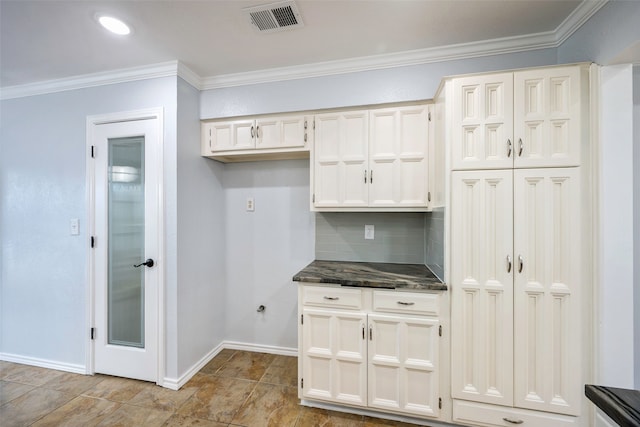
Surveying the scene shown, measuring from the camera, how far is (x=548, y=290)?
1.54m

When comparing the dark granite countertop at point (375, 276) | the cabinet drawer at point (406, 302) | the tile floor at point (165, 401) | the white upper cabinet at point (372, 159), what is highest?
the white upper cabinet at point (372, 159)

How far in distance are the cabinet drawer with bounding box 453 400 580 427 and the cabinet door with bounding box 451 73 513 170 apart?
1448 mm

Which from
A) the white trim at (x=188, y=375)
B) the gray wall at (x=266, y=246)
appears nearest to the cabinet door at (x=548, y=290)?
the gray wall at (x=266, y=246)

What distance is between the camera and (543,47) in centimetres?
183

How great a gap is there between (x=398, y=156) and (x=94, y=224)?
263 cm

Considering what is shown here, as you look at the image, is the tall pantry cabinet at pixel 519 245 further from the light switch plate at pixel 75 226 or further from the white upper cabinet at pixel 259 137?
the light switch plate at pixel 75 226

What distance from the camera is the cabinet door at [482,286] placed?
5.21 feet

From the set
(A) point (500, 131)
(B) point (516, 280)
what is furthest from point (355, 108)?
(B) point (516, 280)

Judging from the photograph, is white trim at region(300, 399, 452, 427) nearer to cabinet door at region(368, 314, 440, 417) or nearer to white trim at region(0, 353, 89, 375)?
cabinet door at region(368, 314, 440, 417)

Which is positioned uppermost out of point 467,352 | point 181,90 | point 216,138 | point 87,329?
point 181,90

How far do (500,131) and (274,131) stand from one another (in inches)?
65.2

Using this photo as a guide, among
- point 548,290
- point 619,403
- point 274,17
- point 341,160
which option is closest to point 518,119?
point 548,290

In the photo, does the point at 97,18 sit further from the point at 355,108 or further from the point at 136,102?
the point at 355,108

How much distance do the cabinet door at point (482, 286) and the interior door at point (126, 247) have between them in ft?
7.26
